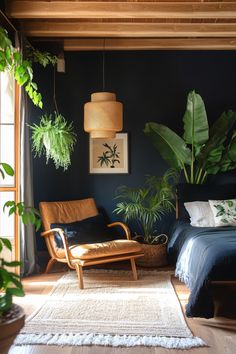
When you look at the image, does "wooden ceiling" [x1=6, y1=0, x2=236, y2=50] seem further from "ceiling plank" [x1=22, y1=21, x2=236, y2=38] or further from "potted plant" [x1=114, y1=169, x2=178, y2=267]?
"potted plant" [x1=114, y1=169, x2=178, y2=267]

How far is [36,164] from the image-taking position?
5.12 metres

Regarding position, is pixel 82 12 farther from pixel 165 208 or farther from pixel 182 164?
pixel 165 208

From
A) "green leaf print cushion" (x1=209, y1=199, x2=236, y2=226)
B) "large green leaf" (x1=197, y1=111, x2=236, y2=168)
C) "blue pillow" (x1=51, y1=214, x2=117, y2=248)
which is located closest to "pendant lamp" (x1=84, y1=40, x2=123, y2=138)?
"blue pillow" (x1=51, y1=214, x2=117, y2=248)

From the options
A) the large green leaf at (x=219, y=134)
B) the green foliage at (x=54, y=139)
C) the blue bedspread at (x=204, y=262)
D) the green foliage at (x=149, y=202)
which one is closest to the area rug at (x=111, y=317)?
the blue bedspread at (x=204, y=262)

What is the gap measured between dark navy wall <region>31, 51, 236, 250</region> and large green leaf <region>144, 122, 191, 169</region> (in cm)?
34

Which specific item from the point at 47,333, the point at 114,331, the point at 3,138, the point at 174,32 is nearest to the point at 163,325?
the point at 114,331

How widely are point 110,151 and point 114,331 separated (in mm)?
2782

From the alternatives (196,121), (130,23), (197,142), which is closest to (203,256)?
(197,142)

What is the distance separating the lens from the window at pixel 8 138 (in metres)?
4.14

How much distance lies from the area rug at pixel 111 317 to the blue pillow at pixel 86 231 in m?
0.42

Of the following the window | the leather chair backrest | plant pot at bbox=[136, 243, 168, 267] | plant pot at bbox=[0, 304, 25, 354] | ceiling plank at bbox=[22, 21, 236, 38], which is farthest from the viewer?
plant pot at bbox=[136, 243, 168, 267]

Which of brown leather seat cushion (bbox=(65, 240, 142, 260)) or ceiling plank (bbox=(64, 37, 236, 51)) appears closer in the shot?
brown leather seat cushion (bbox=(65, 240, 142, 260))

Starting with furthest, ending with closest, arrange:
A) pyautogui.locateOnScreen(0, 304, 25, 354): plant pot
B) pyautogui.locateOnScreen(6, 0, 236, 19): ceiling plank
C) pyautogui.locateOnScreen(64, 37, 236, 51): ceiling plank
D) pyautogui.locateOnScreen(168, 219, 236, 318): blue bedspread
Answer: pyautogui.locateOnScreen(64, 37, 236, 51): ceiling plank
pyautogui.locateOnScreen(6, 0, 236, 19): ceiling plank
pyautogui.locateOnScreen(168, 219, 236, 318): blue bedspread
pyautogui.locateOnScreen(0, 304, 25, 354): plant pot

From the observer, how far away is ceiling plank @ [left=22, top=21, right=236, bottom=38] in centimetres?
435
